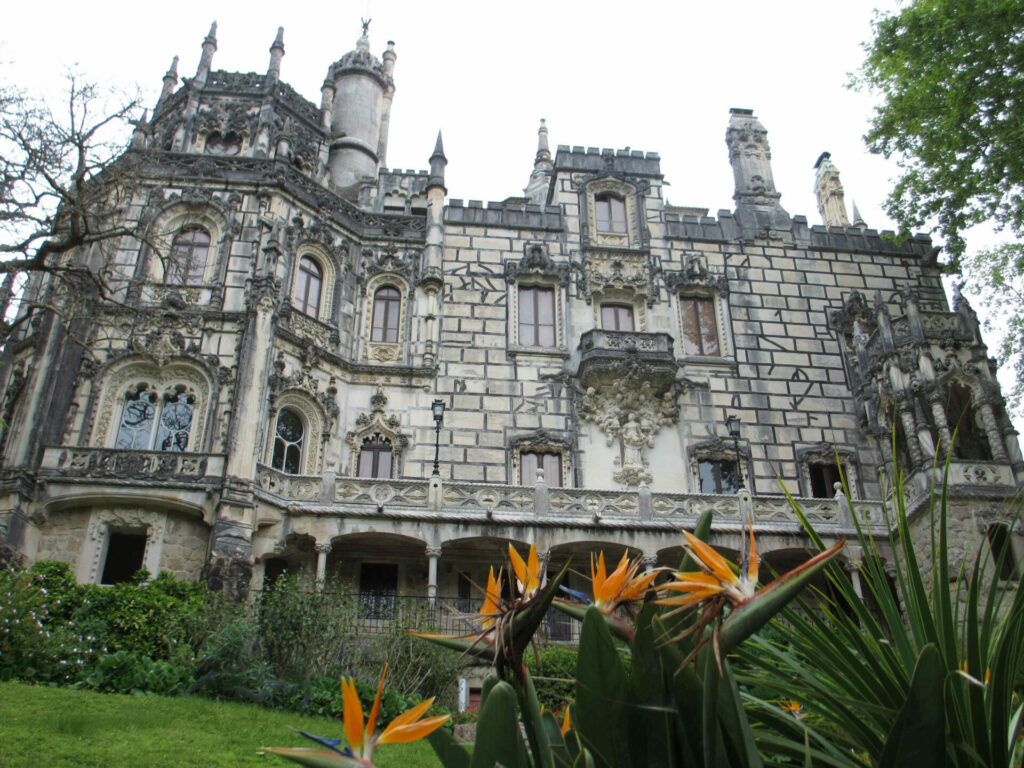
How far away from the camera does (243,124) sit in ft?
84.8

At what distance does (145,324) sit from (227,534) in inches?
242

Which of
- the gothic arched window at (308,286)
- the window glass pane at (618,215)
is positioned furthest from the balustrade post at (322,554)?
the window glass pane at (618,215)

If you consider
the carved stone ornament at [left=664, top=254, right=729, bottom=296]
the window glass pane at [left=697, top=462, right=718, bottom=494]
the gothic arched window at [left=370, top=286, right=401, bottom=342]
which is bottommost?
the window glass pane at [left=697, top=462, right=718, bottom=494]

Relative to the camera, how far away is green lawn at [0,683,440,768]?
9.18 m

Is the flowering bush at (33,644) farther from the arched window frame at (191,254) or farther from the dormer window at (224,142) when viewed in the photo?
the dormer window at (224,142)

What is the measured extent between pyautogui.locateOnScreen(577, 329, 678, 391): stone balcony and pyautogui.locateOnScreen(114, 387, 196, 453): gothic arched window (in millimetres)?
10029

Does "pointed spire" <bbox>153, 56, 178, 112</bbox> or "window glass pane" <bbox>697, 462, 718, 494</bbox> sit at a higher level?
"pointed spire" <bbox>153, 56, 178, 112</bbox>

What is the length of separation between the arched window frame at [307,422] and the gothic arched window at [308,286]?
258 cm

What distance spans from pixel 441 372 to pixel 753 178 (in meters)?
12.5

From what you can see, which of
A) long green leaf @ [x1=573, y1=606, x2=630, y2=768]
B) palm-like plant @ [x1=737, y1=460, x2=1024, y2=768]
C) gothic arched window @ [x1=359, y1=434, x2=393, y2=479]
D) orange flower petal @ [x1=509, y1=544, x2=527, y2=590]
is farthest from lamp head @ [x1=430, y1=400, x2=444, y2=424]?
long green leaf @ [x1=573, y1=606, x2=630, y2=768]

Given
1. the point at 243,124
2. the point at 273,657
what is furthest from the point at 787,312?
the point at 273,657

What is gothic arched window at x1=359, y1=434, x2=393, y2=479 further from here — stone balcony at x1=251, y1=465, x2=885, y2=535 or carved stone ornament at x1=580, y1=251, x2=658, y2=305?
carved stone ornament at x1=580, y1=251, x2=658, y2=305

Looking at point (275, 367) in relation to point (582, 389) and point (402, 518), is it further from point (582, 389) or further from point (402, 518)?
point (582, 389)

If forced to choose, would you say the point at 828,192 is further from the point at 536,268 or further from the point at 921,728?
the point at 921,728
